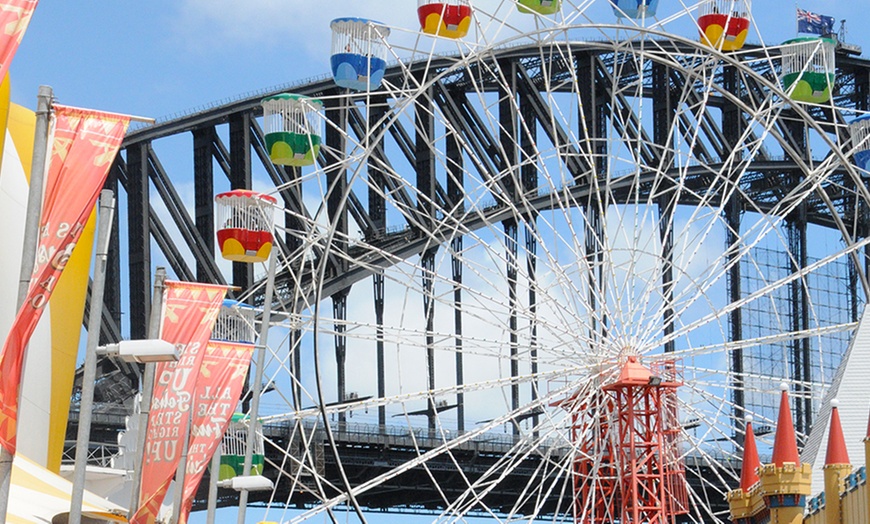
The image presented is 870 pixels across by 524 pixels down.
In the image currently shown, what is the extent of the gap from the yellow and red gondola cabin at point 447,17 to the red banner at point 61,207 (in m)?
21.4

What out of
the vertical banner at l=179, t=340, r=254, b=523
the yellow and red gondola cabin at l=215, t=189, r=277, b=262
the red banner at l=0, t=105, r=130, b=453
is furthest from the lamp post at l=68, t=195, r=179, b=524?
the yellow and red gondola cabin at l=215, t=189, r=277, b=262

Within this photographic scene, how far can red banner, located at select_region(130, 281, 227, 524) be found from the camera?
29.4 m

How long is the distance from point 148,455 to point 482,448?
149 ft

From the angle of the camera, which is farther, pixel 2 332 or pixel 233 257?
pixel 233 257

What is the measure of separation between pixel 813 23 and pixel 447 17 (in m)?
33.3

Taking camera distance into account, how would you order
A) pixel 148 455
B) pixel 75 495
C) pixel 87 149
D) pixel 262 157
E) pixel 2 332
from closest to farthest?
pixel 87 149, pixel 75 495, pixel 148 455, pixel 2 332, pixel 262 157

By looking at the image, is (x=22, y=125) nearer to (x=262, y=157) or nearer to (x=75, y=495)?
(x=75, y=495)

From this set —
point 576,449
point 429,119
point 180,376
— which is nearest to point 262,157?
point 429,119

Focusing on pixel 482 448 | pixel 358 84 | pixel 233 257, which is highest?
pixel 358 84

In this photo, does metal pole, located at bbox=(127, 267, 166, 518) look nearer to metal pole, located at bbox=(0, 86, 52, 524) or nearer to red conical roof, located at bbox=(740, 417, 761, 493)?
metal pole, located at bbox=(0, 86, 52, 524)

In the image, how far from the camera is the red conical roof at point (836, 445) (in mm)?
28205

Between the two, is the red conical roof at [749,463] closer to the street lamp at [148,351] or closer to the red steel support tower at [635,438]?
the red steel support tower at [635,438]

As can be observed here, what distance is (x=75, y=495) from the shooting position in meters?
25.7

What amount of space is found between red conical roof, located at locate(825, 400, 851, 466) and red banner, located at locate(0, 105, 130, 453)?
11616mm
